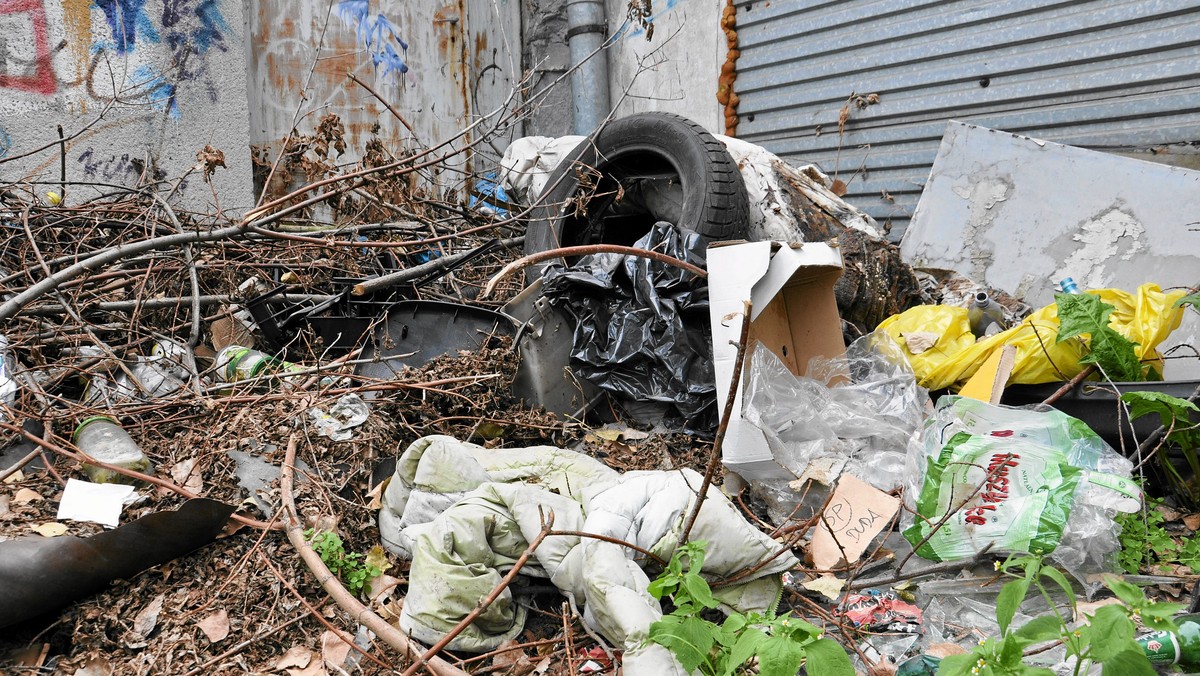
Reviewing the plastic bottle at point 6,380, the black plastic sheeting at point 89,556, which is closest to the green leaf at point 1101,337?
the black plastic sheeting at point 89,556

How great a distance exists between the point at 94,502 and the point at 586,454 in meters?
1.46

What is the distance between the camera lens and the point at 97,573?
6.15 feet

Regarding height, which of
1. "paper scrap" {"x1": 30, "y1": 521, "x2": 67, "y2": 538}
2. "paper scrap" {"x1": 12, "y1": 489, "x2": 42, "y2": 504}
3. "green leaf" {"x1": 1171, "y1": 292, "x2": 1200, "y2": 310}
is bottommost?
"paper scrap" {"x1": 30, "y1": 521, "x2": 67, "y2": 538}

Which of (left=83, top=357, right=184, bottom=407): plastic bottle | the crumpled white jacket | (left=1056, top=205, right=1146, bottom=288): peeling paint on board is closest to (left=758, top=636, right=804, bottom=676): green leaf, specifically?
the crumpled white jacket

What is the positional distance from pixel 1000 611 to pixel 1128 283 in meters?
2.86

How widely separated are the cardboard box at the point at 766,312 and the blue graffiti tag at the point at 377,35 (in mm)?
4005

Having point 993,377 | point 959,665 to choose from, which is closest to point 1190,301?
point 993,377

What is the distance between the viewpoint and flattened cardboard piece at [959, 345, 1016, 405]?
8.72ft

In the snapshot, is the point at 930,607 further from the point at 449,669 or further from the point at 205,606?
A: the point at 205,606

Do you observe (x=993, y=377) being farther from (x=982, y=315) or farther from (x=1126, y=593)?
(x=1126, y=593)

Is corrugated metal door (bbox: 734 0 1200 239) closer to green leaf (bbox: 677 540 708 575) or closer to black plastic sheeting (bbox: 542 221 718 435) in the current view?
black plastic sheeting (bbox: 542 221 718 435)

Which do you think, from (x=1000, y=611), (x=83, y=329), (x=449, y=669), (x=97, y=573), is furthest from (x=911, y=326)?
(x=83, y=329)

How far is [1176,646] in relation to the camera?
1541 millimetres

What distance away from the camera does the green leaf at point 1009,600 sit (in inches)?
48.6
